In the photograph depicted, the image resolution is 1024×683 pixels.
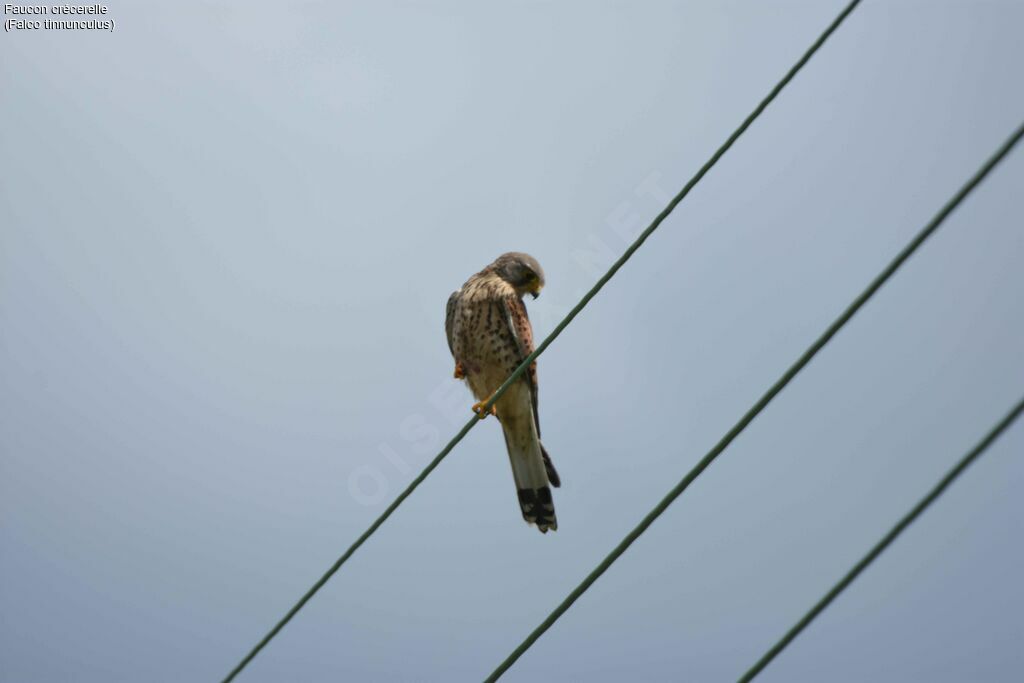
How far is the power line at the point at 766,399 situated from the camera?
196 cm

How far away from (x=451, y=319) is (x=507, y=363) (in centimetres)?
39

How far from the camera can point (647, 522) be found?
2.23m

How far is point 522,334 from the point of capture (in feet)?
17.3

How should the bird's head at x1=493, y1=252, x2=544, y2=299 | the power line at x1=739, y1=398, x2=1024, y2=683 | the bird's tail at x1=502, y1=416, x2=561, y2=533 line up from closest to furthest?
1. the power line at x1=739, y1=398, x2=1024, y2=683
2. the bird's tail at x1=502, y1=416, x2=561, y2=533
3. the bird's head at x1=493, y1=252, x2=544, y2=299

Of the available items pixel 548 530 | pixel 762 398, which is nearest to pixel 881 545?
pixel 762 398

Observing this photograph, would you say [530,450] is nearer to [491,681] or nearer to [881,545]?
[491,681]

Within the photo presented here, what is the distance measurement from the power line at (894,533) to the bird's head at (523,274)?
356 centimetres

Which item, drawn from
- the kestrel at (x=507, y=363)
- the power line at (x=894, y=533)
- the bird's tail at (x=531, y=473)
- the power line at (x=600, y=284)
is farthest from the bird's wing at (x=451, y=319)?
the power line at (x=894, y=533)

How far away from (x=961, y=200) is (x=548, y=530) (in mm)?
3359

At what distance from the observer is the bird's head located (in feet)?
17.7

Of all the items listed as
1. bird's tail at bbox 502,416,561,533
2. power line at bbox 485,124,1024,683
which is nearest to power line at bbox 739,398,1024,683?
power line at bbox 485,124,1024,683

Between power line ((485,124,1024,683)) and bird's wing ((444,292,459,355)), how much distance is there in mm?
3066

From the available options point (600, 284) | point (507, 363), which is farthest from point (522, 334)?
point (600, 284)

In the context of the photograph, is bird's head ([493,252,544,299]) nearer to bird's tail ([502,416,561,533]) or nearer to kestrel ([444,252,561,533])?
kestrel ([444,252,561,533])
